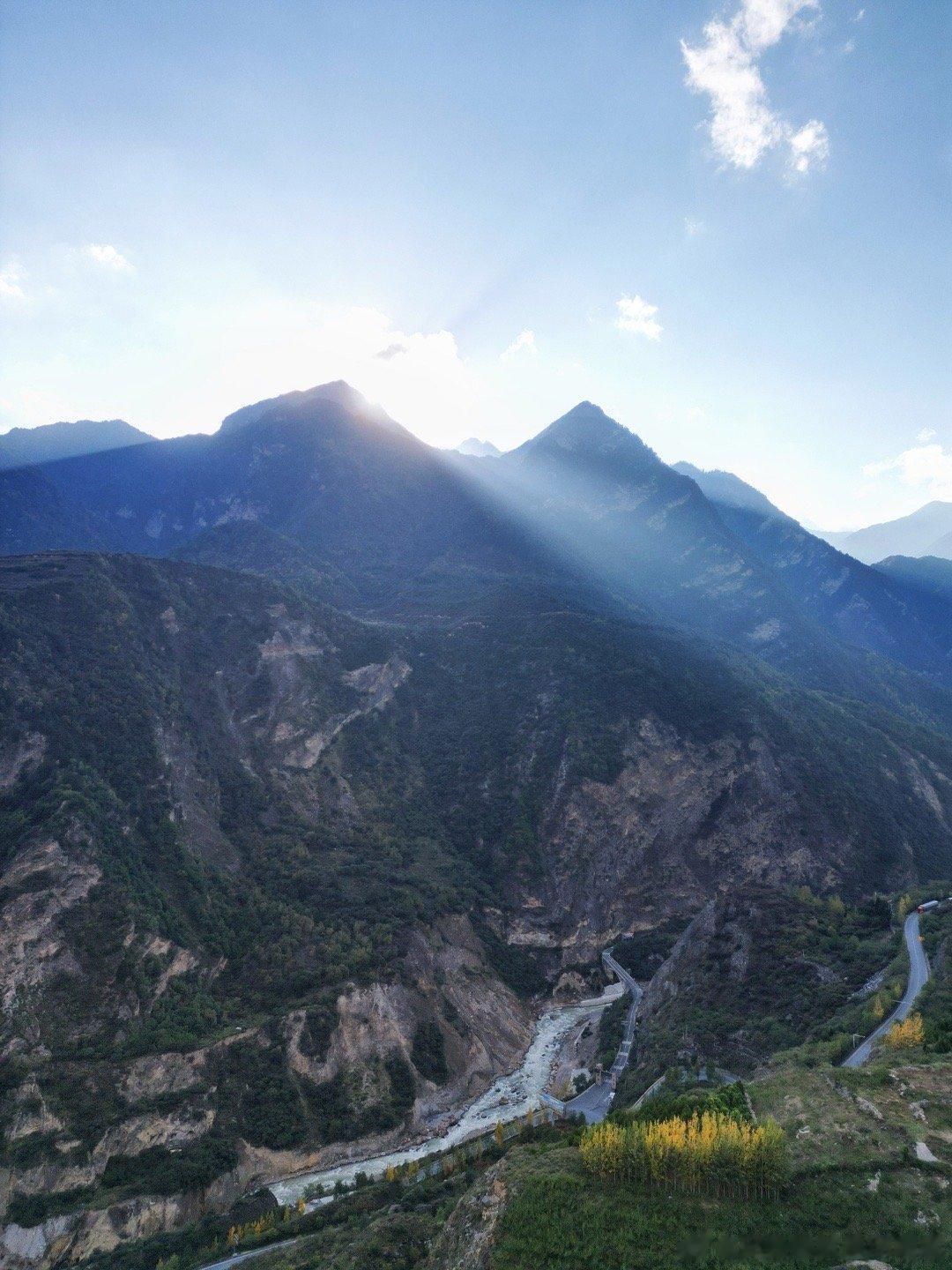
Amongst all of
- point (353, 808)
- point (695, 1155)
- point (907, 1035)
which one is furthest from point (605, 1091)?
point (353, 808)

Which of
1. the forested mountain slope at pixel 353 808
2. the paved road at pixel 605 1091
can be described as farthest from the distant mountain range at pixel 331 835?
the paved road at pixel 605 1091

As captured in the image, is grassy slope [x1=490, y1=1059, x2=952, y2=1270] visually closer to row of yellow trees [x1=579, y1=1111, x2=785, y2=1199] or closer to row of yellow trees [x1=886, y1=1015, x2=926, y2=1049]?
row of yellow trees [x1=579, y1=1111, x2=785, y2=1199]

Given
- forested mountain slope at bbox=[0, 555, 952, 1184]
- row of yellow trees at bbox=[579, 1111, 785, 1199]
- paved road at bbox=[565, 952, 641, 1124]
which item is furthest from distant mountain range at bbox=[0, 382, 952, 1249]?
row of yellow trees at bbox=[579, 1111, 785, 1199]

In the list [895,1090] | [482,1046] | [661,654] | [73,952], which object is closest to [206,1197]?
[73,952]

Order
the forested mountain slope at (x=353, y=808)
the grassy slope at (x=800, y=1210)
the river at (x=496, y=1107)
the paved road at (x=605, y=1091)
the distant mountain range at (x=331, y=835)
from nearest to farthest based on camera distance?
the grassy slope at (x=800, y=1210) < the river at (x=496, y=1107) < the distant mountain range at (x=331, y=835) < the paved road at (x=605, y=1091) < the forested mountain slope at (x=353, y=808)

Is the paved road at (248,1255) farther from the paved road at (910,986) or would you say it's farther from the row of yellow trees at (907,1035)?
the row of yellow trees at (907,1035)

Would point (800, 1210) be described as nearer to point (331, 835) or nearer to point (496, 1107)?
point (496, 1107)

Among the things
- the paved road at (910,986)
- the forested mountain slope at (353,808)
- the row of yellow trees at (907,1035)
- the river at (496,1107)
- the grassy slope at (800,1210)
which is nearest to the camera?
the grassy slope at (800,1210)
